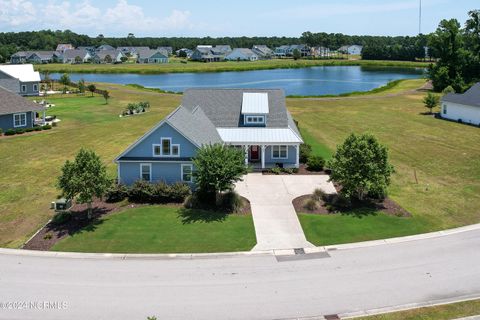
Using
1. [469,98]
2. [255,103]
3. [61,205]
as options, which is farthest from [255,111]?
[469,98]

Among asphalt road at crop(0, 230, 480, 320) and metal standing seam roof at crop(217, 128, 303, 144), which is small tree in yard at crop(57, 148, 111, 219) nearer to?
asphalt road at crop(0, 230, 480, 320)

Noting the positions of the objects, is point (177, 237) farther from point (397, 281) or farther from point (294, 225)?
Answer: point (397, 281)

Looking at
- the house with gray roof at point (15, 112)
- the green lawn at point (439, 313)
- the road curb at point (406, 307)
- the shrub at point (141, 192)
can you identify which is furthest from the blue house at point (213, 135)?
the house with gray roof at point (15, 112)

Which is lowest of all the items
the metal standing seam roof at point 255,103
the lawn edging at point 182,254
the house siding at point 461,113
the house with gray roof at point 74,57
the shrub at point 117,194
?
the lawn edging at point 182,254

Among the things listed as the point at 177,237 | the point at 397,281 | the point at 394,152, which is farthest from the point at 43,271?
the point at 394,152

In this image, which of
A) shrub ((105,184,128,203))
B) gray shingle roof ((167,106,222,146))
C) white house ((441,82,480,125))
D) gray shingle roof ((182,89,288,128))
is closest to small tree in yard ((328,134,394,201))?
gray shingle roof ((167,106,222,146))

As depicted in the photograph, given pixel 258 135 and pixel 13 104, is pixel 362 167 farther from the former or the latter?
pixel 13 104

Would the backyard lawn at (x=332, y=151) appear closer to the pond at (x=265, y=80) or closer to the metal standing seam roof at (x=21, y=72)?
the metal standing seam roof at (x=21, y=72)
